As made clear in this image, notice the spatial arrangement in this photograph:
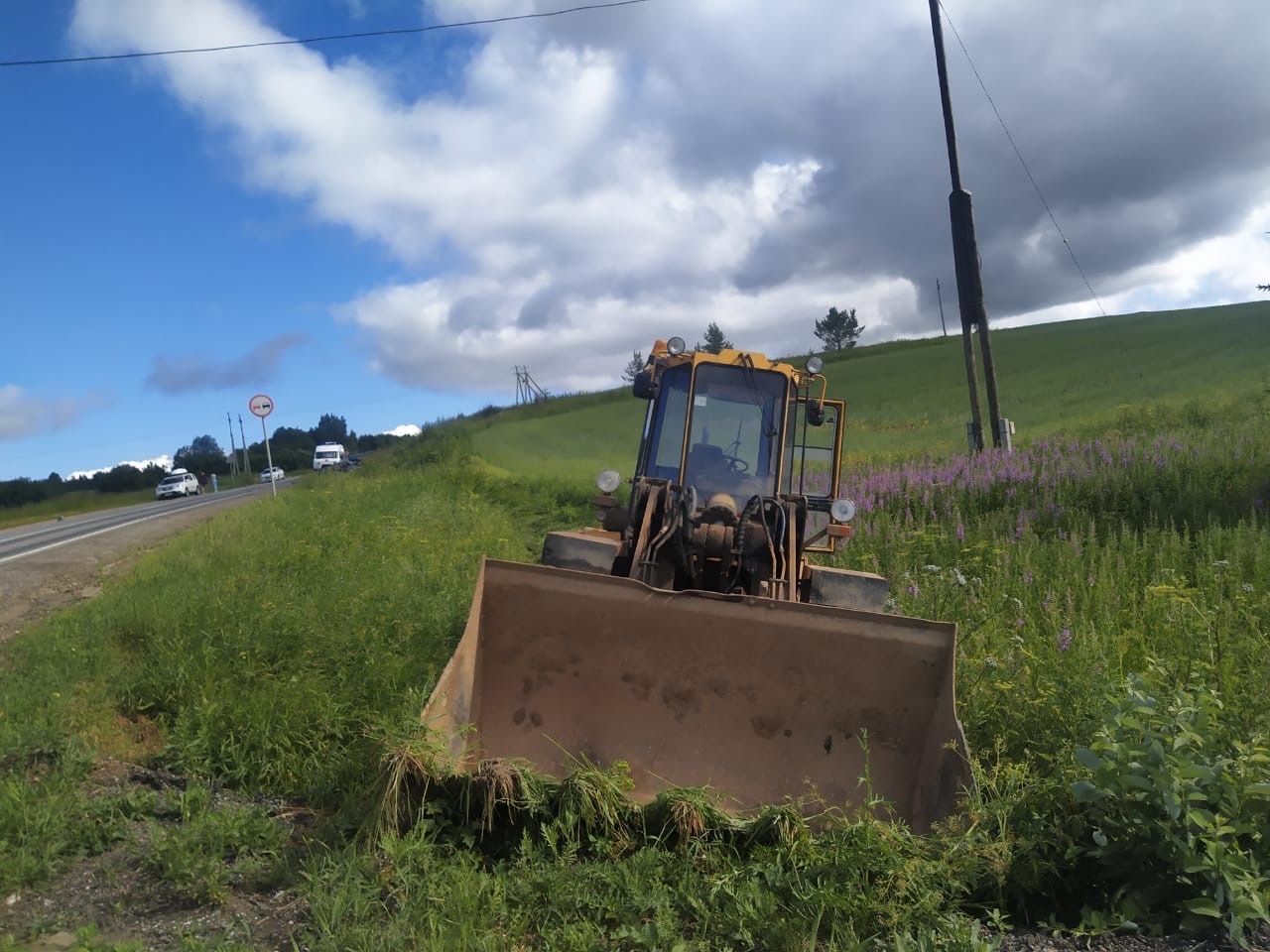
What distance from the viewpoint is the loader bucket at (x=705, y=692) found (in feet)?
13.6

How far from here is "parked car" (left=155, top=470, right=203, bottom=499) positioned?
42906 millimetres

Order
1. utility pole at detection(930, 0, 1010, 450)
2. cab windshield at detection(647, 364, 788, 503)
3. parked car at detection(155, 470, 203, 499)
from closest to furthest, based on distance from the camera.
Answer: cab windshield at detection(647, 364, 788, 503), utility pole at detection(930, 0, 1010, 450), parked car at detection(155, 470, 203, 499)

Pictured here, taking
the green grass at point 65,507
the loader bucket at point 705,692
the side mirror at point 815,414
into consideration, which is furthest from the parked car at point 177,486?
the loader bucket at point 705,692

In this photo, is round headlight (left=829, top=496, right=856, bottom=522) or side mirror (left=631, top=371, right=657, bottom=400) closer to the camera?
round headlight (left=829, top=496, right=856, bottom=522)

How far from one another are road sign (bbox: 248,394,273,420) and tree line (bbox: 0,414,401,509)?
1718 centimetres

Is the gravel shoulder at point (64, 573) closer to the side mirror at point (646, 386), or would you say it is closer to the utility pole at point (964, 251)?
the side mirror at point (646, 386)

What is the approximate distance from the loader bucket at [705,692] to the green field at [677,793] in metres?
0.25

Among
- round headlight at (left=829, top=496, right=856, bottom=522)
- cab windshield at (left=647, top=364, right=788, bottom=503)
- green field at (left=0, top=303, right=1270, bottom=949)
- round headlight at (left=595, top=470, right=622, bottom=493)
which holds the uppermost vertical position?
cab windshield at (left=647, top=364, right=788, bottom=503)

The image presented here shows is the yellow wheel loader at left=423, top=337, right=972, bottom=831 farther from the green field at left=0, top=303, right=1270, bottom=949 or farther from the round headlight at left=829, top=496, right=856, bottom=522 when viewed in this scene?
the round headlight at left=829, top=496, right=856, bottom=522

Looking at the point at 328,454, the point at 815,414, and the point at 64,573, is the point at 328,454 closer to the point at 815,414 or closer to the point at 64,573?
the point at 64,573

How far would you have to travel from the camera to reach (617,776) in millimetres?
4004

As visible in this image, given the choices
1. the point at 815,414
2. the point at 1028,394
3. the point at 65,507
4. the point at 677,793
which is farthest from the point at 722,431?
the point at 65,507

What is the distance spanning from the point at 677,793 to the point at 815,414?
3.33 m

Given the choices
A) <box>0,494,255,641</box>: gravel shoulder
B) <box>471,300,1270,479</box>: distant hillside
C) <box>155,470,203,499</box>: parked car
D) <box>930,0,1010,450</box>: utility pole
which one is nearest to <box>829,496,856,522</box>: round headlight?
<box>0,494,255,641</box>: gravel shoulder
